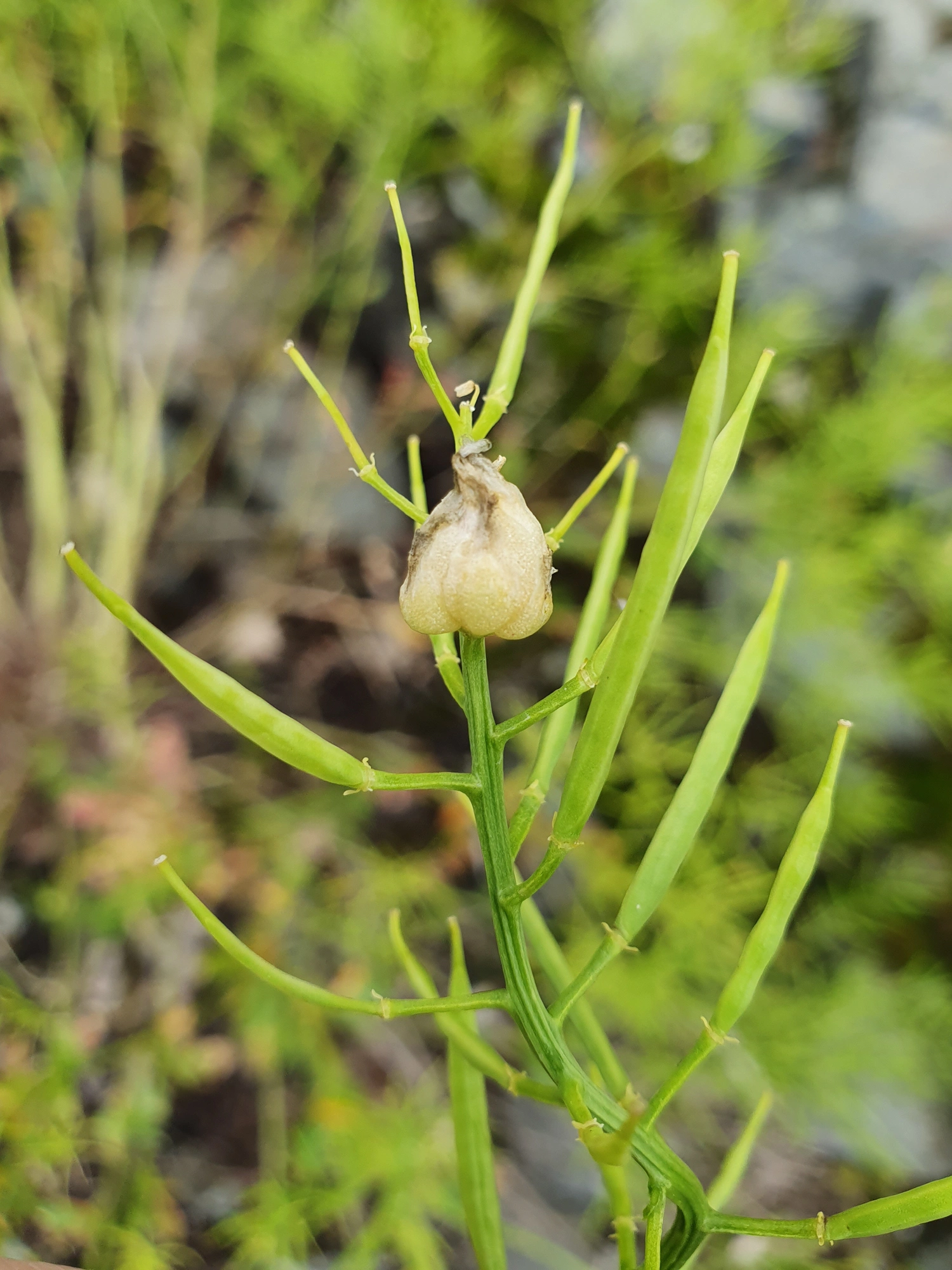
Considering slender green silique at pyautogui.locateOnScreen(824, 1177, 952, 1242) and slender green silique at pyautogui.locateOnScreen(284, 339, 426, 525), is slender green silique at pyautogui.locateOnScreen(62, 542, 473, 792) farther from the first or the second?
slender green silique at pyautogui.locateOnScreen(824, 1177, 952, 1242)

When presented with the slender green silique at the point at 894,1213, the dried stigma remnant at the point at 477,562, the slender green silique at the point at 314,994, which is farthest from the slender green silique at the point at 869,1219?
the dried stigma remnant at the point at 477,562

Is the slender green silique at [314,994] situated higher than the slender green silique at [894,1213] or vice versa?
the slender green silique at [314,994]

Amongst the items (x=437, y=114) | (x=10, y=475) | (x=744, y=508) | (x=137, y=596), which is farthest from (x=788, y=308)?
(x=10, y=475)

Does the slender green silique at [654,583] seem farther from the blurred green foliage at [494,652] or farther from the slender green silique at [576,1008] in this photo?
the blurred green foliage at [494,652]

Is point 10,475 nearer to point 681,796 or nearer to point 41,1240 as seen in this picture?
point 41,1240

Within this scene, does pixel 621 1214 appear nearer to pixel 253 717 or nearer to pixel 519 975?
pixel 519 975

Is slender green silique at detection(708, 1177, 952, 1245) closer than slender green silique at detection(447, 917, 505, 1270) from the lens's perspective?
Yes

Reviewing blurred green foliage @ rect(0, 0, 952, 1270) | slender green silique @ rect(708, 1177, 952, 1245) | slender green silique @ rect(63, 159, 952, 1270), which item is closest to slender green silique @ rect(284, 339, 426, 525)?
slender green silique @ rect(63, 159, 952, 1270)
